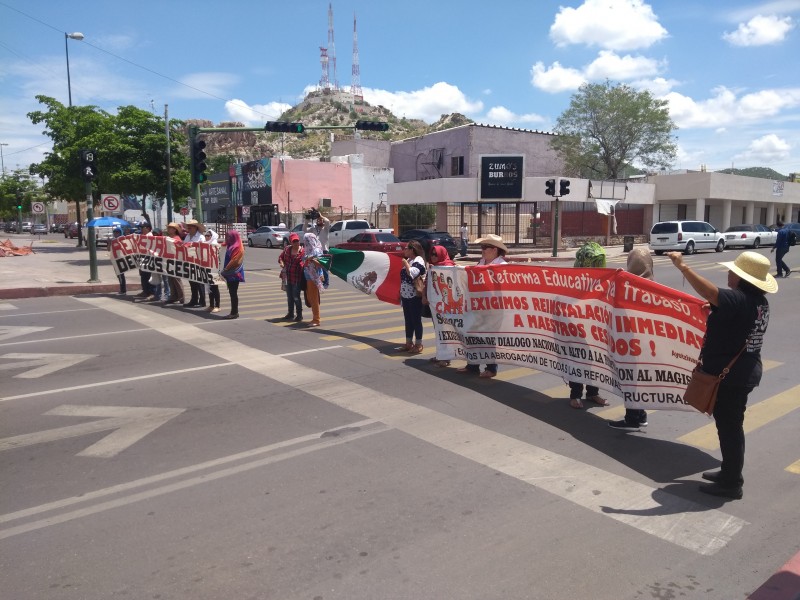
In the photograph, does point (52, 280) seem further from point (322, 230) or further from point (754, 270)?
point (754, 270)

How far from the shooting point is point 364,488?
4.52 metres

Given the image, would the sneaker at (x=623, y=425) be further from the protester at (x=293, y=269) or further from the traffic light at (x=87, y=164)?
the traffic light at (x=87, y=164)

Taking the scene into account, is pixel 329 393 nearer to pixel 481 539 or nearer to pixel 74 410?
pixel 74 410

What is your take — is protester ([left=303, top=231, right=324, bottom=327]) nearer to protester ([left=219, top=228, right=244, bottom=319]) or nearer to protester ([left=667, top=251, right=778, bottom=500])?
protester ([left=219, top=228, right=244, bottom=319])

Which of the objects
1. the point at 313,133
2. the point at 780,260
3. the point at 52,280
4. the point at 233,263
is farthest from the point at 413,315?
→ the point at 313,133

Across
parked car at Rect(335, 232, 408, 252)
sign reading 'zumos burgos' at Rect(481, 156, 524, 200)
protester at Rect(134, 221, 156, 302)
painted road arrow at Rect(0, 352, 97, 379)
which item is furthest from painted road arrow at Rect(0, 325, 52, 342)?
sign reading 'zumos burgos' at Rect(481, 156, 524, 200)

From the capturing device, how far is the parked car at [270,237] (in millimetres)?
40875

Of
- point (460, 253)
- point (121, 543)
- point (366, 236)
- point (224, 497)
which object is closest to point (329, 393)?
point (224, 497)

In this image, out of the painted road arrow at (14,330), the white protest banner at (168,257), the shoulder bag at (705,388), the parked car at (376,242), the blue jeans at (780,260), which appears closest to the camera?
the shoulder bag at (705,388)

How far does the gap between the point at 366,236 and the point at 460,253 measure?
570 centimetres

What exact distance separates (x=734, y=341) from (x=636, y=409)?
1.69 metres

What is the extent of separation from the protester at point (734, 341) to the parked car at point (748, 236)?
35.8 meters

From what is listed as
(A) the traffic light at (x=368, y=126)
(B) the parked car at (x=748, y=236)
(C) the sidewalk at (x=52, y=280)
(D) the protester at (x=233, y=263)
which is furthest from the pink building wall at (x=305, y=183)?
(D) the protester at (x=233, y=263)

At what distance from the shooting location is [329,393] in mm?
6961
